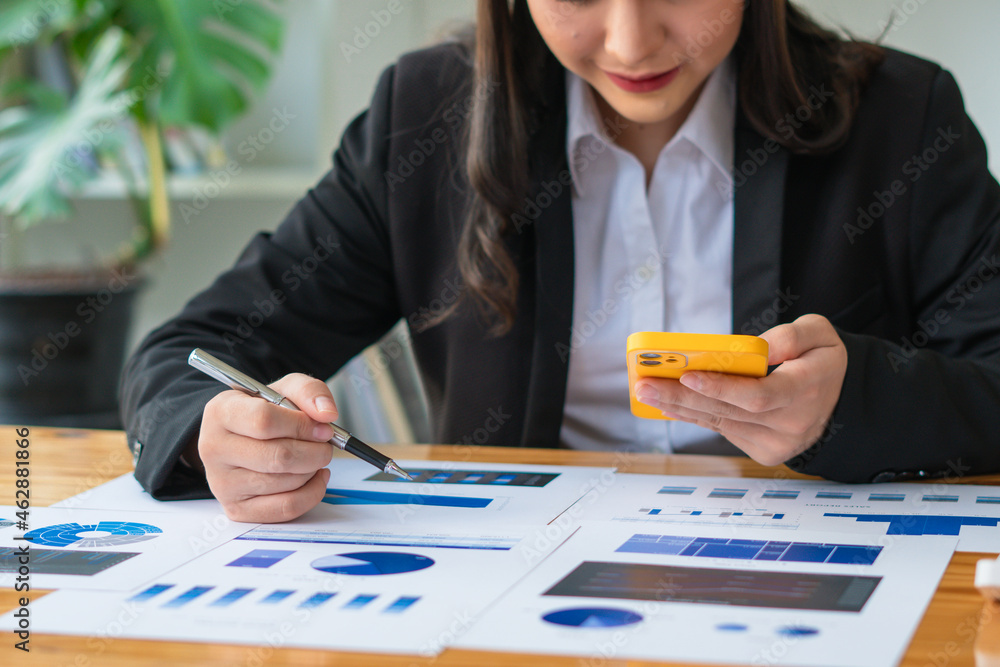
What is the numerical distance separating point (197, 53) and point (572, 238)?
1.43m

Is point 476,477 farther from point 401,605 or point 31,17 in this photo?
point 31,17

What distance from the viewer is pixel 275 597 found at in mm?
621

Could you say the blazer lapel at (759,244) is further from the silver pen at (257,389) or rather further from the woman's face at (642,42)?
the silver pen at (257,389)

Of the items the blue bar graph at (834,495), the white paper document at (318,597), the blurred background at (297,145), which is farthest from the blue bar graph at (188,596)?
the blurred background at (297,145)

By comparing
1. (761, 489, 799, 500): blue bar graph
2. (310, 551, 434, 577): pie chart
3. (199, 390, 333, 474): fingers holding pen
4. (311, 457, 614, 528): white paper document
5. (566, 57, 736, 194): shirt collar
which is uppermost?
(566, 57, 736, 194): shirt collar

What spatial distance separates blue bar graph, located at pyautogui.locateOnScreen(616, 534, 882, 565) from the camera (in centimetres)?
68

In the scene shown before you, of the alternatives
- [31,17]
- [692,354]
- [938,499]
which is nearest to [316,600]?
[692,354]

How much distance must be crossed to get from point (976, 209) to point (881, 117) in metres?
0.16

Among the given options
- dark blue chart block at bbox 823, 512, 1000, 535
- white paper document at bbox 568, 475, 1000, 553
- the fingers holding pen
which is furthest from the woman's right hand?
dark blue chart block at bbox 823, 512, 1000, 535

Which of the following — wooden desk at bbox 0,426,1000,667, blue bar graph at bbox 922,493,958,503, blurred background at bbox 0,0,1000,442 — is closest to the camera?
wooden desk at bbox 0,426,1000,667

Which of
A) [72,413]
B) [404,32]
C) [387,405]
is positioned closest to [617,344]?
[387,405]

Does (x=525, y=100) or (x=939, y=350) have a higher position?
(x=525, y=100)

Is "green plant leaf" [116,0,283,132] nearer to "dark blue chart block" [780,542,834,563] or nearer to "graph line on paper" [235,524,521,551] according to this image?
"graph line on paper" [235,524,521,551]

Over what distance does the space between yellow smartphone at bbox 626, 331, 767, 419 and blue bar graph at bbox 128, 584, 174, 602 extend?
37 centimetres
